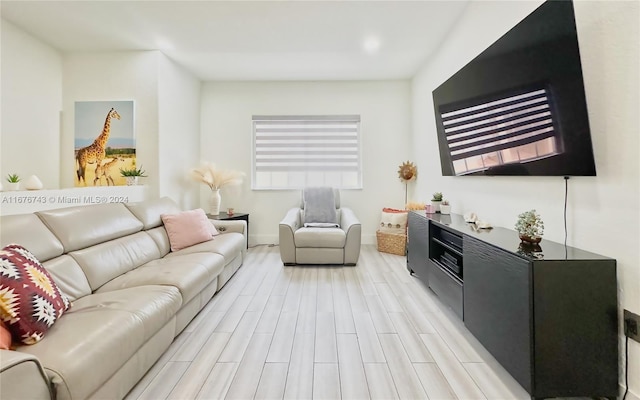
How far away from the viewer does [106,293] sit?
69.2 inches

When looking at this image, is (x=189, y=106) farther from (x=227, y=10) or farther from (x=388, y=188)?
(x=388, y=188)

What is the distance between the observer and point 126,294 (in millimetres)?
1699

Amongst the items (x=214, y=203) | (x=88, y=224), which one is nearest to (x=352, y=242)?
(x=214, y=203)

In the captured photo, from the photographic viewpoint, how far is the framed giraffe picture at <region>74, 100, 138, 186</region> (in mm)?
3561

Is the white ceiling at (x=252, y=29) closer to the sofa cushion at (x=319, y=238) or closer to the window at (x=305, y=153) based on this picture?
the window at (x=305, y=153)

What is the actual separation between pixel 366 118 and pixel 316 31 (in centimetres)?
186

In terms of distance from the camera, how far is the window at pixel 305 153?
4793 millimetres

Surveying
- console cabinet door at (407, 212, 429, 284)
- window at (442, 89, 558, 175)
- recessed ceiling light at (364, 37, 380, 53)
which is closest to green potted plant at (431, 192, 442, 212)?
console cabinet door at (407, 212, 429, 284)

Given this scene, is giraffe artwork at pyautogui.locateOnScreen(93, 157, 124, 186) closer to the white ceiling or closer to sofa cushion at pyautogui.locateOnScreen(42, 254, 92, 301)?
the white ceiling

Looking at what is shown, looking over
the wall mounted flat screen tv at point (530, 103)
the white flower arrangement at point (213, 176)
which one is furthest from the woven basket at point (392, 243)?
the white flower arrangement at point (213, 176)

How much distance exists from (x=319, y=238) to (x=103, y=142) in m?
2.94

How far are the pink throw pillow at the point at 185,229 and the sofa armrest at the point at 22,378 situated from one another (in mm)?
Result: 1961

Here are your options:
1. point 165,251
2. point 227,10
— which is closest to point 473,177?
point 227,10

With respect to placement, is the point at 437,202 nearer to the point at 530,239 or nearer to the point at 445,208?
the point at 445,208
